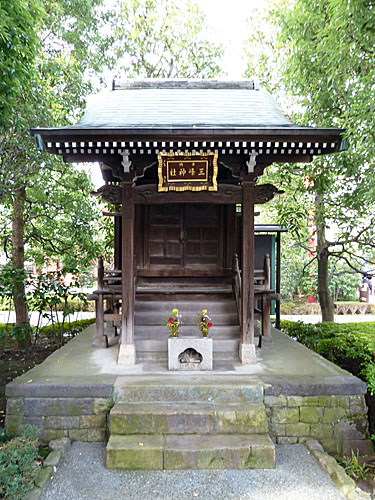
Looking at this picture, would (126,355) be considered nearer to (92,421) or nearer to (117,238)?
(92,421)

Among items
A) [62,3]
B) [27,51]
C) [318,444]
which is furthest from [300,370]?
[62,3]

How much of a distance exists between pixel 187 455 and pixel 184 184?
3.74 m

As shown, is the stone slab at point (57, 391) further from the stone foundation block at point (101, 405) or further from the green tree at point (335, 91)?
the green tree at point (335, 91)

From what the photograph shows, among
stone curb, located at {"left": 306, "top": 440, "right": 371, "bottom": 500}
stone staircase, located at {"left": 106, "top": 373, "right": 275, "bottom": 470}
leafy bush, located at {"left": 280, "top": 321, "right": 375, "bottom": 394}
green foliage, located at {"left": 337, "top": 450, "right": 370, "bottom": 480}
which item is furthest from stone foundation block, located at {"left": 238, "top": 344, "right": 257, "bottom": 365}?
green foliage, located at {"left": 337, "top": 450, "right": 370, "bottom": 480}

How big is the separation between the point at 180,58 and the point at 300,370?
12660 millimetres

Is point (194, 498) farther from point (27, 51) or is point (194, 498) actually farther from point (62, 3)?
point (62, 3)

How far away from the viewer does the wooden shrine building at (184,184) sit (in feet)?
15.4

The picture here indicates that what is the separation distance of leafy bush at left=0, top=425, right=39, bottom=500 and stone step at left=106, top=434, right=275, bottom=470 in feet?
2.51

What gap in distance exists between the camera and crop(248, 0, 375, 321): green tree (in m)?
4.55

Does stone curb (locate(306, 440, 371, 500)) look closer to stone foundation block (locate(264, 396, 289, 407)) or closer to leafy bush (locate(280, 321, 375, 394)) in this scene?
stone foundation block (locate(264, 396, 289, 407))

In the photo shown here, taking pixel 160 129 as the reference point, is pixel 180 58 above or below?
above

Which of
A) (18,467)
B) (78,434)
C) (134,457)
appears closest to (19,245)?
(78,434)

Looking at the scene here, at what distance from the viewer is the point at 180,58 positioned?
13.0m

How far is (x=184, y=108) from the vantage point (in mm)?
6355
